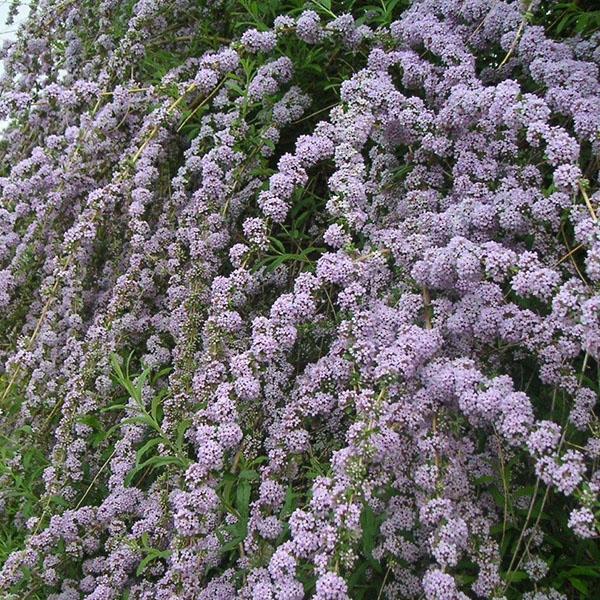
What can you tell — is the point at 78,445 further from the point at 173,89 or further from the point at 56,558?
the point at 173,89

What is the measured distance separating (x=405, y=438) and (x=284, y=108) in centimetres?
108

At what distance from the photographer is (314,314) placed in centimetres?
192

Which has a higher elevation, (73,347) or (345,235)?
(345,235)

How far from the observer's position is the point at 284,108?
225cm

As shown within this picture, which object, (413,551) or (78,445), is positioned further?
(78,445)

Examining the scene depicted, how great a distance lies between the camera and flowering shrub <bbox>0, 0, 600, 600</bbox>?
1517 mm

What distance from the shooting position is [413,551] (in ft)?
5.22

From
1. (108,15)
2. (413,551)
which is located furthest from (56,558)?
(108,15)

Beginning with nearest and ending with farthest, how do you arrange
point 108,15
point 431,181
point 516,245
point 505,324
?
point 505,324
point 516,245
point 431,181
point 108,15

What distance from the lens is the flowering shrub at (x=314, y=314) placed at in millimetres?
1517

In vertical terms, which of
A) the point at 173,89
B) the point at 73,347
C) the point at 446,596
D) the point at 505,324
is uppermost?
the point at 173,89

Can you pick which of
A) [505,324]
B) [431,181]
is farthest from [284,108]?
[505,324]

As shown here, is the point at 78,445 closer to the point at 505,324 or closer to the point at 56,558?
the point at 56,558

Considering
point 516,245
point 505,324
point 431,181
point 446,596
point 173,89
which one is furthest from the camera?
point 173,89
